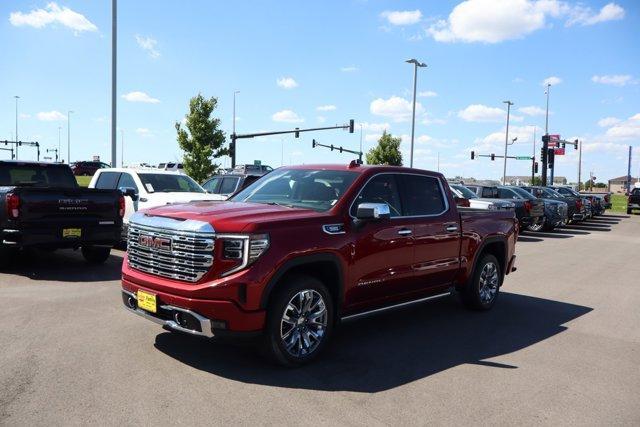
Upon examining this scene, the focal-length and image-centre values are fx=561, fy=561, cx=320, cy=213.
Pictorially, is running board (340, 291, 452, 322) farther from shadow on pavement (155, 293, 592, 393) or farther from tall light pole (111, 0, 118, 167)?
tall light pole (111, 0, 118, 167)

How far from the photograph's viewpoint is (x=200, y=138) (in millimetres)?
41781

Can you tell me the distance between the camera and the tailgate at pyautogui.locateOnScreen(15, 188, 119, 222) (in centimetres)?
865

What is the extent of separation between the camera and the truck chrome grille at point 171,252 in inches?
183

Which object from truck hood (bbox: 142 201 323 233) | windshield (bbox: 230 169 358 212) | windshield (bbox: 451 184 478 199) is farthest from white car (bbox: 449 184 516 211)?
truck hood (bbox: 142 201 323 233)

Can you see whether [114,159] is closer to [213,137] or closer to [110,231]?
[110,231]

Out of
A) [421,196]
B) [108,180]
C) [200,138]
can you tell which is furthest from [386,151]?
[421,196]

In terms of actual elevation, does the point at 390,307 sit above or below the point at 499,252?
below

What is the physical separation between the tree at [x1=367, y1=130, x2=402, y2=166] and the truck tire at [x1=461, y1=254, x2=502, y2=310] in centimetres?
5102

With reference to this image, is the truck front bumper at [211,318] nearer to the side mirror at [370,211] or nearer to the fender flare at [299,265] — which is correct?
the fender flare at [299,265]

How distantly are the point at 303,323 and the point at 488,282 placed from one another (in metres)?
3.56

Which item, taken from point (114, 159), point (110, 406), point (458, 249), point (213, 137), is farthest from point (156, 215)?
point (213, 137)

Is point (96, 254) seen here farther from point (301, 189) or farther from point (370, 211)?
point (370, 211)

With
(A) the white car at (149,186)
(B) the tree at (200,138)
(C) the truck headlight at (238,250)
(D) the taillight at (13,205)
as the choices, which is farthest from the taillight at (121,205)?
(B) the tree at (200,138)

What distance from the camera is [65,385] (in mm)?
4410
